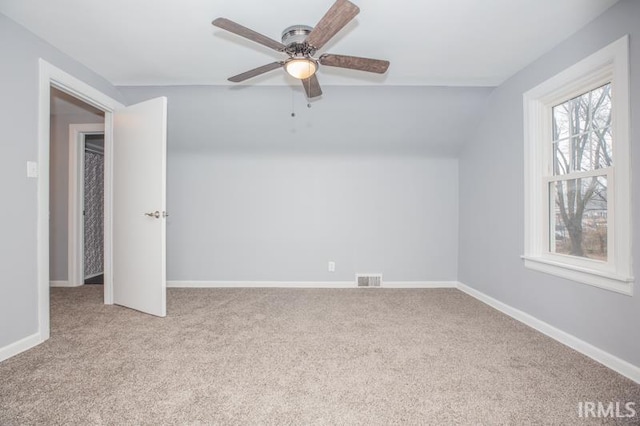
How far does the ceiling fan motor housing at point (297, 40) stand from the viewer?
173 centimetres

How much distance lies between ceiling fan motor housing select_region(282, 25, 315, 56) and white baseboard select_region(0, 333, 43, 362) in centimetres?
269

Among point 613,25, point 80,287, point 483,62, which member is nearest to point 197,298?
point 80,287

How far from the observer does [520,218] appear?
260cm

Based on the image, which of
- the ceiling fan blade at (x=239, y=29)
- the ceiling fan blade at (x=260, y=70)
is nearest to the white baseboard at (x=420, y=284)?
the ceiling fan blade at (x=260, y=70)

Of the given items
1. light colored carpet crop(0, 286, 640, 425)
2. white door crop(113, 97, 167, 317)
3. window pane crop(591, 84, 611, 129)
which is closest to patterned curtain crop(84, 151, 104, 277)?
light colored carpet crop(0, 286, 640, 425)

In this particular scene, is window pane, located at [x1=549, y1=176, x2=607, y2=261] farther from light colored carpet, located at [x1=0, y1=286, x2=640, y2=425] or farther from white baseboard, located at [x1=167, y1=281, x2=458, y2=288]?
white baseboard, located at [x1=167, y1=281, x2=458, y2=288]

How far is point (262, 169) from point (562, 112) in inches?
122

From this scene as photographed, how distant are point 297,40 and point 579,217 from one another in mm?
2501

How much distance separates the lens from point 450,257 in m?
3.69

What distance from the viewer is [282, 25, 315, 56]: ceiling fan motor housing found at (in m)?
1.73

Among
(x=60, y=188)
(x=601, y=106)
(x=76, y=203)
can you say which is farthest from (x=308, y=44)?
(x=60, y=188)

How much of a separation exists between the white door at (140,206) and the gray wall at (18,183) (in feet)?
2.33

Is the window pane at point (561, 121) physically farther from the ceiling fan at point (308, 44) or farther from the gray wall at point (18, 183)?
the gray wall at point (18, 183)

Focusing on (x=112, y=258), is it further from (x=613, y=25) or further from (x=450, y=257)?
Result: (x=613, y=25)
